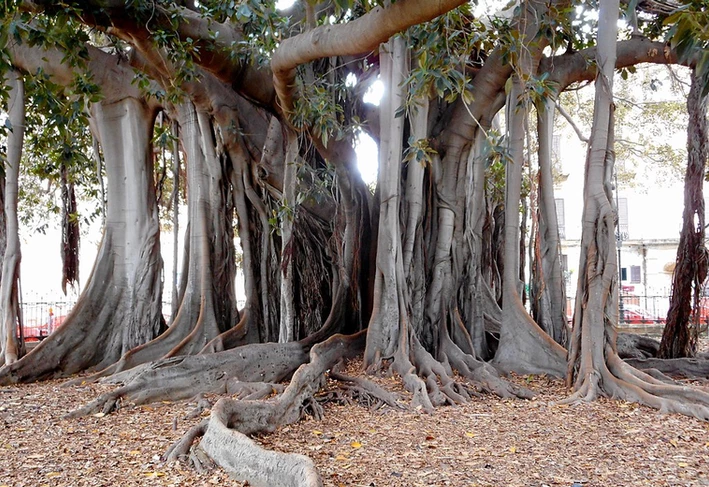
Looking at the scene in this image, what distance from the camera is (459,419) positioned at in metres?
4.04

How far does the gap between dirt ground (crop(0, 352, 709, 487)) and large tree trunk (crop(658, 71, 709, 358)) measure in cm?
248

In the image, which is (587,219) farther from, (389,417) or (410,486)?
(410,486)

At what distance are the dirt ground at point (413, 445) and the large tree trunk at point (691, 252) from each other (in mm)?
2481

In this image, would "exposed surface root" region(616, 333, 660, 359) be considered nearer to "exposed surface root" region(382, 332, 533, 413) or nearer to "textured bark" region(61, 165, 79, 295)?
"exposed surface root" region(382, 332, 533, 413)

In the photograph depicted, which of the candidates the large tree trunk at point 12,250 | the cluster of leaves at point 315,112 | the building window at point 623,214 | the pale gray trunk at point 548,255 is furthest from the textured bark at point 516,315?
the building window at point 623,214


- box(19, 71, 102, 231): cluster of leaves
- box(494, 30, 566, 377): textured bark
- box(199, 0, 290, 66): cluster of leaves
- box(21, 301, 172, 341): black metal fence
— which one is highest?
box(199, 0, 290, 66): cluster of leaves

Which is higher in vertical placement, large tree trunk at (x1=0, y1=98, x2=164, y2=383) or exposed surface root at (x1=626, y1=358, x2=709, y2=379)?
large tree trunk at (x1=0, y1=98, x2=164, y2=383)

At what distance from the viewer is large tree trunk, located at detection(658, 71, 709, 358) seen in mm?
6164

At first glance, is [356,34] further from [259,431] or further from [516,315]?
[516,315]

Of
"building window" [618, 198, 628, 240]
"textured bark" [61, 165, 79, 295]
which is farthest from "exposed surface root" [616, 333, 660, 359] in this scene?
"building window" [618, 198, 628, 240]

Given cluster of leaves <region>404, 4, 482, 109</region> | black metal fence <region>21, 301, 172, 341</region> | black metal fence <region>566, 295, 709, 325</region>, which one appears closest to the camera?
cluster of leaves <region>404, 4, 482, 109</region>

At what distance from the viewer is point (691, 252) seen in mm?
6246

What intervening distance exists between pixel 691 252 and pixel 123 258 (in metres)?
6.02

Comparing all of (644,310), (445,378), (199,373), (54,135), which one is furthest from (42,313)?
(644,310)
